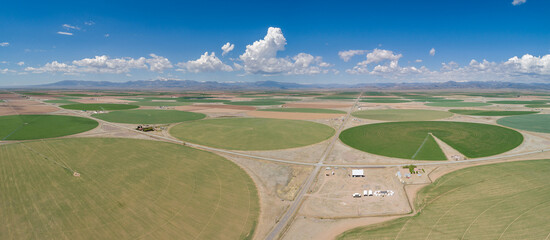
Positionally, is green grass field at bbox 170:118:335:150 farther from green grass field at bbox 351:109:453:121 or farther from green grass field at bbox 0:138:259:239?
green grass field at bbox 351:109:453:121

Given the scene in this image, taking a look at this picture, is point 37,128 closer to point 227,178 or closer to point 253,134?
point 253,134

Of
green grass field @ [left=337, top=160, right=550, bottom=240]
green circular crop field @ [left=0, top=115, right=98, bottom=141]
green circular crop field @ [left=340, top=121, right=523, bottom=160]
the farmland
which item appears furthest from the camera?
green circular crop field @ [left=0, top=115, right=98, bottom=141]

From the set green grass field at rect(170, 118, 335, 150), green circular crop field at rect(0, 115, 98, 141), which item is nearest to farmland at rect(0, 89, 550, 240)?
green grass field at rect(170, 118, 335, 150)

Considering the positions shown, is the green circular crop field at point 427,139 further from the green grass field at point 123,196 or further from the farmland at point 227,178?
the green grass field at point 123,196

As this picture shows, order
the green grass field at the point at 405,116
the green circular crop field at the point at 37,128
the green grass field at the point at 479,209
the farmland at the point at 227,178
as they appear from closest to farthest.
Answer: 1. the green grass field at the point at 479,209
2. the farmland at the point at 227,178
3. the green circular crop field at the point at 37,128
4. the green grass field at the point at 405,116

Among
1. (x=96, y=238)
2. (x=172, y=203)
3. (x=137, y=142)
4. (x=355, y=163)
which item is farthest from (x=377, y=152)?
(x=137, y=142)

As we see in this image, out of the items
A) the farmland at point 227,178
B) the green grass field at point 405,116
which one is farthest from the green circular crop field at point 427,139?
the green grass field at point 405,116
